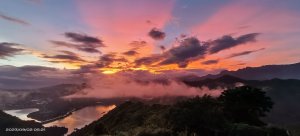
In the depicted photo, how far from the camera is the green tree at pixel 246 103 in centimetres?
6312

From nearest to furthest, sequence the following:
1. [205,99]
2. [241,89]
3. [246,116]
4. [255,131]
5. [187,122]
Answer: [255,131] < [187,122] < [205,99] < [246,116] < [241,89]

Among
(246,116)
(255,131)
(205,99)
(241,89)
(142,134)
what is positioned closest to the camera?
(142,134)

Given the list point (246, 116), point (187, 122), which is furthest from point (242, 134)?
point (246, 116)

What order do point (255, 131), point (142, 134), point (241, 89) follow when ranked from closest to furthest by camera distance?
point (142, 134), point (255, 131), point (241, 89)

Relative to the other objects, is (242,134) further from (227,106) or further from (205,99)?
(227,106)

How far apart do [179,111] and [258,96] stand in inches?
1431

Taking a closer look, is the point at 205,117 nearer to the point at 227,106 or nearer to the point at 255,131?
the point at 255,131

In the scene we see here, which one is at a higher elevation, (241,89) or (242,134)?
(241,89)

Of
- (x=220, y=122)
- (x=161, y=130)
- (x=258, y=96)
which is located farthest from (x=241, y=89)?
(x=161, y=130)

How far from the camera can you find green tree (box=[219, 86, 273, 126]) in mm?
63122

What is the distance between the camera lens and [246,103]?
6731 centimetres

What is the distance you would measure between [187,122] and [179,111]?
2266mm

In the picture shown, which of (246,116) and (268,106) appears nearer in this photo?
(246,116)

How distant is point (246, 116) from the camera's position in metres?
62.3
